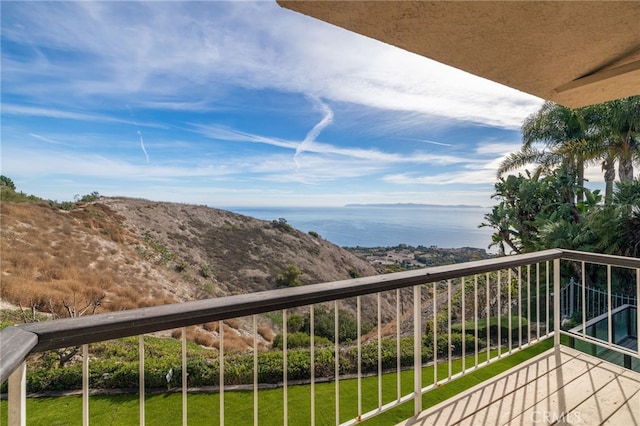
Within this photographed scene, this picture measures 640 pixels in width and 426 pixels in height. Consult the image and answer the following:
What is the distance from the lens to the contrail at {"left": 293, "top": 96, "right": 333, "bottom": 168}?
20.2 meters

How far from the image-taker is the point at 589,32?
1.51 m

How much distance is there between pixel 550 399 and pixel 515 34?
222cm

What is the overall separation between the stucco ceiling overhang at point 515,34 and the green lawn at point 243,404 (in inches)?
121

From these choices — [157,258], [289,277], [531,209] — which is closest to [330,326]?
[289,277]

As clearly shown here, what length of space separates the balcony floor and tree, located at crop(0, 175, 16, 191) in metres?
15.6

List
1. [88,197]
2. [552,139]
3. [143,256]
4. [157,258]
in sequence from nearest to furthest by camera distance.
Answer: [552,139] → [143,256] → [157,258] → [88,197]

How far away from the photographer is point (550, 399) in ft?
6.98

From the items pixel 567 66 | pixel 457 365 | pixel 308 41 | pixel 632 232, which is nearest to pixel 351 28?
pixel 567 66

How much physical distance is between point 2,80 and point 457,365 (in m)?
16.6

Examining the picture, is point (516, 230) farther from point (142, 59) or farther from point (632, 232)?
point (142, 59)

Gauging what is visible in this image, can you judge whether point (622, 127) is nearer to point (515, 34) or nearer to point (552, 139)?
point (552, 139)

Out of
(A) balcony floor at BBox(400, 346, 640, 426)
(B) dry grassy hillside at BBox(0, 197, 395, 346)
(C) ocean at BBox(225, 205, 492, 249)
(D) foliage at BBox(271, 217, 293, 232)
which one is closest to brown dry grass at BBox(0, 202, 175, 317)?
(B) dry grassy hillside at BBox(0, 197, 395, 346)

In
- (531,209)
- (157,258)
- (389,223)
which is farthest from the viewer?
(389,223)

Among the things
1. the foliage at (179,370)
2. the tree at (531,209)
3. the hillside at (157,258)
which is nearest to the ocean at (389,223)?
the hillside at (157,258)
